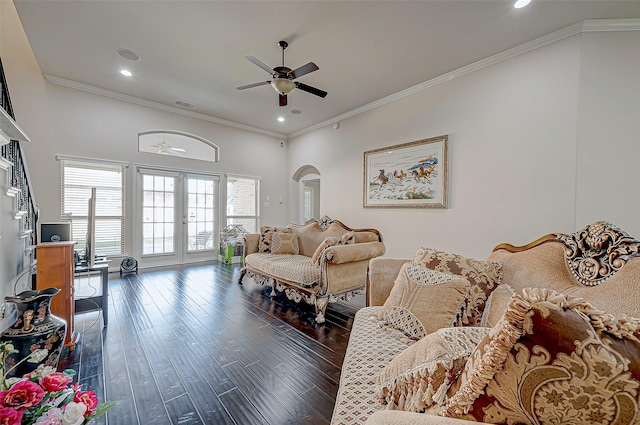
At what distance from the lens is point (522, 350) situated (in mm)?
502

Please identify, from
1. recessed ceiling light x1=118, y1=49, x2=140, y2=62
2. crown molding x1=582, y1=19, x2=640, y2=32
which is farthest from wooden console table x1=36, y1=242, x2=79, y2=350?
crown molding x1=582, y1=19, x2=640, y2=32

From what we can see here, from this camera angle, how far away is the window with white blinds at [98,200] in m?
4.22

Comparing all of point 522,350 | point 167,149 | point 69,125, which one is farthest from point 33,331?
point 167,149

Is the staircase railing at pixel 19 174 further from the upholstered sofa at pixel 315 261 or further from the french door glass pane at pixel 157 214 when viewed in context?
the upholstered sofa at pixel 315 261

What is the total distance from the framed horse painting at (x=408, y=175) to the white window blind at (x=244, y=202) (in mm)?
Answer: 2889

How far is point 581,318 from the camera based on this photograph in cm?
48

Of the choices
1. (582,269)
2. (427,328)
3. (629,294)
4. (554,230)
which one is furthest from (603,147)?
(427,328)

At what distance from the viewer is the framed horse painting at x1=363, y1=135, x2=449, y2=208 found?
3779 mm

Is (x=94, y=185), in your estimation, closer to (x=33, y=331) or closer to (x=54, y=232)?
(x=54, y=232)

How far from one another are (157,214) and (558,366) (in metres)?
5.89

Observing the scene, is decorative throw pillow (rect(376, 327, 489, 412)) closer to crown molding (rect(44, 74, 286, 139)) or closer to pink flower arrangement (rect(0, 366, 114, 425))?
pink flower arrangement (rect(0, 366, 114, 425))

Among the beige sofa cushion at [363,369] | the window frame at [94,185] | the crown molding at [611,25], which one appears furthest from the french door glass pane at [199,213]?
the crown molding at [611,25]

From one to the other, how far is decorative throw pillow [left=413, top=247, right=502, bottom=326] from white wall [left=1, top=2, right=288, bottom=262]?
5215 mm

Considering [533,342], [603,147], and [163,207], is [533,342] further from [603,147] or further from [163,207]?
[163,207]
